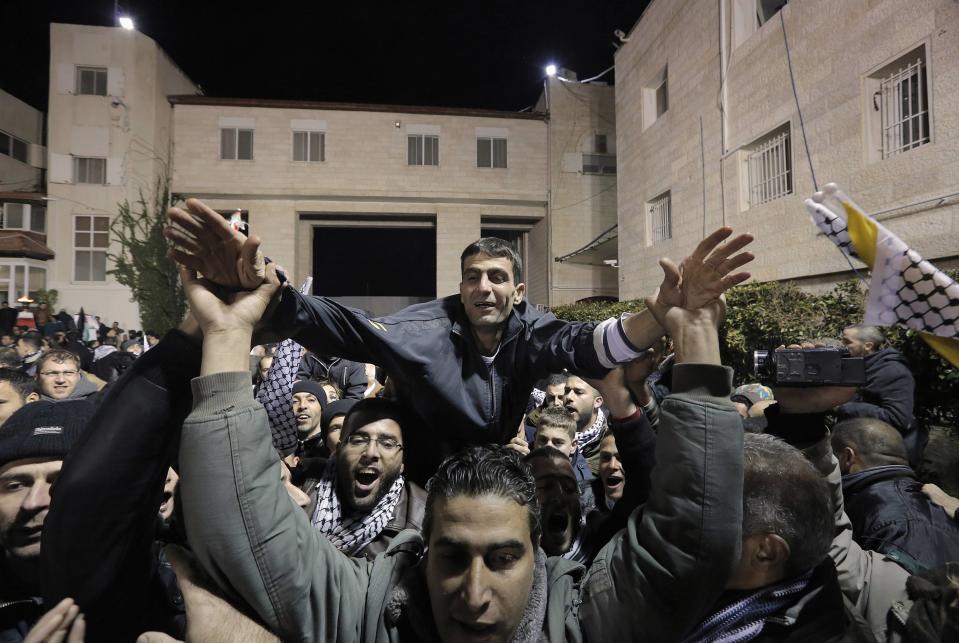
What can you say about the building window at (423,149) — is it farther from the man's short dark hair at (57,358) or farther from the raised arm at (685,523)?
the raised arm at (685,523)

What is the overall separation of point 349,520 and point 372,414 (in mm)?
481

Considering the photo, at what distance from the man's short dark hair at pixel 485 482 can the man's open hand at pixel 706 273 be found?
2.15 ft

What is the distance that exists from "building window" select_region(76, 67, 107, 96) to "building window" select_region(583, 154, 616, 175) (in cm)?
1872

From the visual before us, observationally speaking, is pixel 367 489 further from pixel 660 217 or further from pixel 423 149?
pixel 423 149

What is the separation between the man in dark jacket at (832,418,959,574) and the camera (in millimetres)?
2283

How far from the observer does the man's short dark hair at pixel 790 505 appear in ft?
4.92

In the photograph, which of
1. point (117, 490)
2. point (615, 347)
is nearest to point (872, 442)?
point (615, 347)

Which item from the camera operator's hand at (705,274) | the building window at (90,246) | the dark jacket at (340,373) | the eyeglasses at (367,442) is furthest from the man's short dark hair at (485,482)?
the building window at (90,246)

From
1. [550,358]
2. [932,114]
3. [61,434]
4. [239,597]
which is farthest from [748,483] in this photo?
[932,114]

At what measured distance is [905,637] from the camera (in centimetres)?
160

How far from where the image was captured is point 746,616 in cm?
146

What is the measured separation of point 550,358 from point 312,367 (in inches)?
175

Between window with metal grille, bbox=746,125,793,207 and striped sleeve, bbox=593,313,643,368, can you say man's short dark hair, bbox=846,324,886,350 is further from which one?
window with metal grille, bbox=746,125,793,207

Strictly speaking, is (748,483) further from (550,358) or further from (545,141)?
(545,141)
